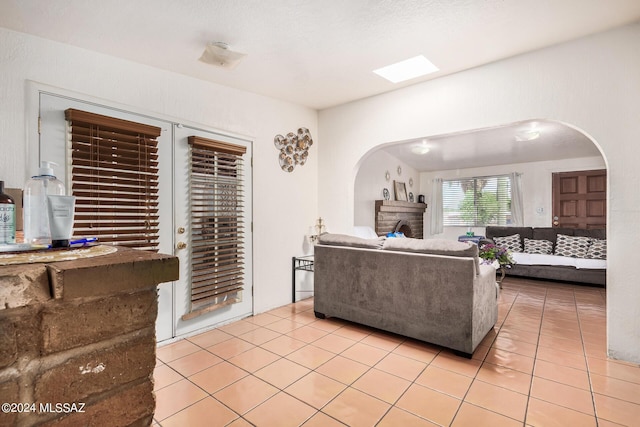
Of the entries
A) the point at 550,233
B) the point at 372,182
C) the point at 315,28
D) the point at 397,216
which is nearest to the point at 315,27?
the point at 315,28

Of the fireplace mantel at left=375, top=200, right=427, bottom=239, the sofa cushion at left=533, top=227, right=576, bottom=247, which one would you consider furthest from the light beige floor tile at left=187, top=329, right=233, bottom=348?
the sofa cushion at left=533, top=227, right=576, bottom=247

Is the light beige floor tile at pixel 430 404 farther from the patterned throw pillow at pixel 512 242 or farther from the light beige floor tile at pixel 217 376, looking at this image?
the patterned throw pillow at pixel 512 242

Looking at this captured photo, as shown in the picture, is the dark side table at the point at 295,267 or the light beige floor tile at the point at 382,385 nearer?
the light beige floor tile at the point at 382,385

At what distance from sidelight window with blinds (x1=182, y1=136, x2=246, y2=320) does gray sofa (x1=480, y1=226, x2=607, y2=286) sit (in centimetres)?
419

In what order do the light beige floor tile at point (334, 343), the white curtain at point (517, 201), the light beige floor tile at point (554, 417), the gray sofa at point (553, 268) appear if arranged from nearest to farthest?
the light beige floor tile at point (554, 417), the light beige floor tile at point (334, 343), the gray sofa at point (553, 268), the white curtain at point (517, 201)

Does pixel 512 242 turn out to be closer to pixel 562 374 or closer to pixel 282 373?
pixel 562 374

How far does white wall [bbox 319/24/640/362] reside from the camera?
7.80 ft

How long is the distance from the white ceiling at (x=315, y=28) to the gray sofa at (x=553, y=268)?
12.2ft

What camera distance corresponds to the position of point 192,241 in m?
3.09

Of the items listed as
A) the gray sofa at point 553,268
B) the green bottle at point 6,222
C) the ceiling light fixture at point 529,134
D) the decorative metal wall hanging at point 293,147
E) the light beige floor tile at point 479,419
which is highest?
the ceiling light fixture at point 529,134

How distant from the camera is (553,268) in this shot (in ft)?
16.7

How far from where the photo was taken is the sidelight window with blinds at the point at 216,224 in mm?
3100

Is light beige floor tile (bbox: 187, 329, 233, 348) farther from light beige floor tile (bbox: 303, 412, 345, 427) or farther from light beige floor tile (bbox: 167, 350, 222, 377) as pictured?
light beige floor tile (bbox: 303, 412, 345, 427)

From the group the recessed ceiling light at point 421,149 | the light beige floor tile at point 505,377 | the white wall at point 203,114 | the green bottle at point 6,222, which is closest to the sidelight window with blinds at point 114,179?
the white wall at point 203,114
